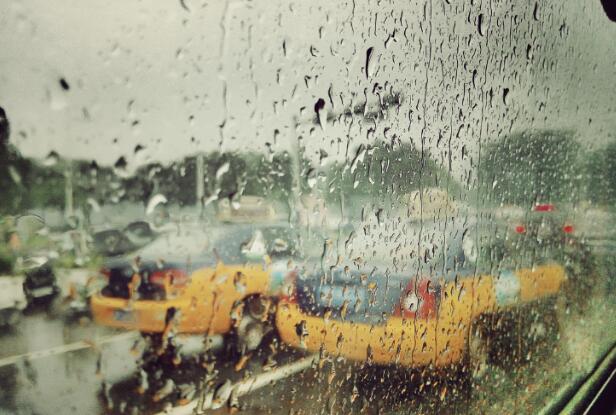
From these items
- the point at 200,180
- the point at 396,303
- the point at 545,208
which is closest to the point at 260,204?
the point at 200,180

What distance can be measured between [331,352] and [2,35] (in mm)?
968

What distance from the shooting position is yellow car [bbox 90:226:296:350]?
0.80 metres

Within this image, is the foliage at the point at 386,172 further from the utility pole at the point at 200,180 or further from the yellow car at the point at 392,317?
the utility pole at the point at 200,180

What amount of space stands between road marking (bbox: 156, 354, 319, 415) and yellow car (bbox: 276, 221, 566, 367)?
43 millimetres

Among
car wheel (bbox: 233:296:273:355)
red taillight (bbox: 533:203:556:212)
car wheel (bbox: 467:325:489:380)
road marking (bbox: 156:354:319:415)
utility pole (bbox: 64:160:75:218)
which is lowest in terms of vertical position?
car wheel (bbox: 467:325:489:380)

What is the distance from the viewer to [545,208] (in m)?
2.56

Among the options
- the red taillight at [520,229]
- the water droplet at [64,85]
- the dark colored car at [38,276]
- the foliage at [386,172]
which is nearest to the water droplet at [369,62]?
the foliage at [386,172]

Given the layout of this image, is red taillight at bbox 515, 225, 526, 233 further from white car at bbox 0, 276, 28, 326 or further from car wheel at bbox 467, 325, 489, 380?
white car at bbox 0, 276, 28, 326

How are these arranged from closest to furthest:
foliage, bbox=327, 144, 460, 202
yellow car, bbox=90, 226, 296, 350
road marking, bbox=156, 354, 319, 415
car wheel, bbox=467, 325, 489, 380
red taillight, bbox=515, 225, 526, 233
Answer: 1. yellow car, bbox=90, 226, 296, 350
2. road marking, bbox=156, 354, 319, 415
3. foliage, bbox=327, 144, 460, 202
4. car wheel, bbox=467, 325, 489, 380
5. red taillight, bbox=515, 225, 526, 233

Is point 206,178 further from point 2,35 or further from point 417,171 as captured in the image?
point 417,171

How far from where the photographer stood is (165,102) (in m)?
0.81

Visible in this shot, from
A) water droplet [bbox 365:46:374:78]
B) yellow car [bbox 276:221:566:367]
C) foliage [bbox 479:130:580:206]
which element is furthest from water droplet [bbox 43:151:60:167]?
foliage [bbox 479:130:580:206]

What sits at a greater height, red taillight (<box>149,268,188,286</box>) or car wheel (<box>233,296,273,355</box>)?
red taillight (<box>149,268,188,286</box>)

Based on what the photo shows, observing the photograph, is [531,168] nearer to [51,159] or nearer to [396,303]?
[396,303]
